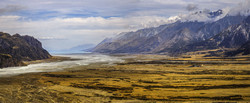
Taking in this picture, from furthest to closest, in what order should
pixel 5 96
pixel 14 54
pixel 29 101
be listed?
pixel 14 54
pixel 5 96
pixel 29 101

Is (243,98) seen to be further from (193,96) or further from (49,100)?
(49,100)

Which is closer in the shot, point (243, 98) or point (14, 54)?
point (243, 98)

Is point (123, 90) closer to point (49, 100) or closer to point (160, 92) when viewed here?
point (160, 92)

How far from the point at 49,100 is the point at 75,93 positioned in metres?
9.07

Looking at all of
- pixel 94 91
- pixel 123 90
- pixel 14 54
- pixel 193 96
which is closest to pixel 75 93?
pixel 94 91

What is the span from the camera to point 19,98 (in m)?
54.3

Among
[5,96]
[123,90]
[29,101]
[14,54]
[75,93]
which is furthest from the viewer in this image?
[14,54]

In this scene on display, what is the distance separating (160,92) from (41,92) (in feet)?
107

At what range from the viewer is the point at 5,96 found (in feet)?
183

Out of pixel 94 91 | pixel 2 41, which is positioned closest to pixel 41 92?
pixel 94 91

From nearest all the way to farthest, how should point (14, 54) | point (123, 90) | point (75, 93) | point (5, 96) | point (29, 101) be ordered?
1. point (29, 101)
2. point (5, 96)
3. point (75, 93)
4. point (123, 90)
5. point (14, 54)

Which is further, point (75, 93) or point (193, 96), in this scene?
point (75, 93)

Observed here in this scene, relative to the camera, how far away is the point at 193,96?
56.1 m

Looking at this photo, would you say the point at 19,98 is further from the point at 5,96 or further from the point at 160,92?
the point at 160,92
